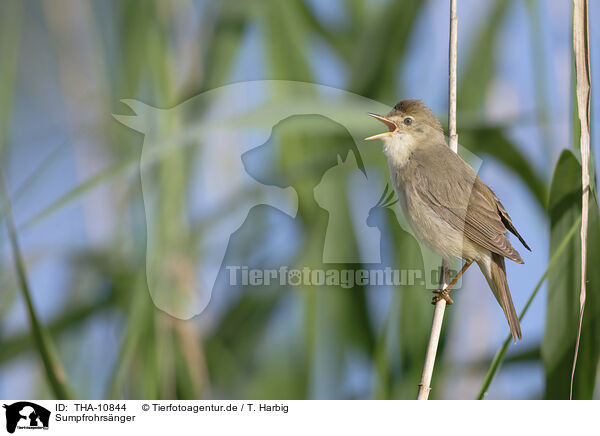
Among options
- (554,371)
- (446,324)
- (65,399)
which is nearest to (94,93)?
(65,399)

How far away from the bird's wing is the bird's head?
0.09 m

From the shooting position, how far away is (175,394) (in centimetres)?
153

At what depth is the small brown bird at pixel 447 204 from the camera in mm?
1498

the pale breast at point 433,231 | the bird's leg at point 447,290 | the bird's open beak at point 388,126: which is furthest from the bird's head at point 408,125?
the bird's leg at point 447,290

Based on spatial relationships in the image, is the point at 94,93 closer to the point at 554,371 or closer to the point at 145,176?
the point at 145,176

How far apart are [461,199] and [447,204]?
0.04 m

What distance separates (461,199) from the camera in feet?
5.01

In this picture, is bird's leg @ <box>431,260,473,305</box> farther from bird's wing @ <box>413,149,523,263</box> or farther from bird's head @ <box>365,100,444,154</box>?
bird's head @ <box>365,100,444,154</box>

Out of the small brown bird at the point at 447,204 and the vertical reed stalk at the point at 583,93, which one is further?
the small brown bird at the point at 447,204

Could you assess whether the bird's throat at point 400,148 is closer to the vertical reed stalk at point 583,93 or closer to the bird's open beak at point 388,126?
the bird's open beak at point 388,126

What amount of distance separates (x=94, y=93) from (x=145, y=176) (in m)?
0.46

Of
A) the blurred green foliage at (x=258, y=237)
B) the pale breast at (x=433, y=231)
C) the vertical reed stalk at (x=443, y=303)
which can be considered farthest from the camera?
the pale breast at (x=433, y=231)
